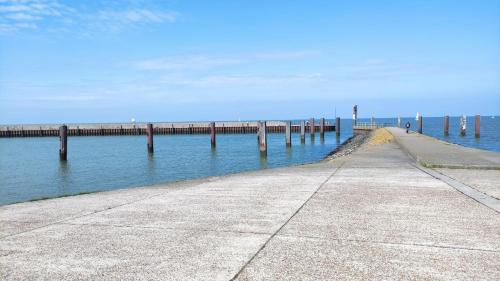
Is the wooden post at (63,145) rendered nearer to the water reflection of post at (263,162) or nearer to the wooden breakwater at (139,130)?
the water reflection of post at (263,162)

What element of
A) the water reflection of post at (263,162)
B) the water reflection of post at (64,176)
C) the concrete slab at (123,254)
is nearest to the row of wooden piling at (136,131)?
the water reflection of post at (263,162)

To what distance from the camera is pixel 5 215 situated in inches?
288

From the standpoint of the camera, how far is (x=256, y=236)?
552 centimetres

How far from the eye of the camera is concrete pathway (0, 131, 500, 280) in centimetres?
428

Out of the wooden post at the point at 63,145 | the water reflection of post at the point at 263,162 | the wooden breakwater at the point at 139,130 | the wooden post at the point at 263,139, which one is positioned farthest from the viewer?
the wooden breakwater at the point at 139,130

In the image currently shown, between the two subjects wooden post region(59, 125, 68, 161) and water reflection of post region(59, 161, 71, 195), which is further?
wooden post region(59, 125, 68, 161)

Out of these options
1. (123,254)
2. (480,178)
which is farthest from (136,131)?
(123,254)

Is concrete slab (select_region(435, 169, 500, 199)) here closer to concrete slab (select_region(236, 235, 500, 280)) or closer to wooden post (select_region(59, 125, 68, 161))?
concrete slab (select_region(236, 235, 500, 280))

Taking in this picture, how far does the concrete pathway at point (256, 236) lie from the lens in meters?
4.28

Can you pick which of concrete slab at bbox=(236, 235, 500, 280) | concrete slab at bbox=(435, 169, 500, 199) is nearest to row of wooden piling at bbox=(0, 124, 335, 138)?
concrete slab at bbox=(435, 169, 500, 199)

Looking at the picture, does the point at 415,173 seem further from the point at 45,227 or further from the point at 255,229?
the point at 45,227

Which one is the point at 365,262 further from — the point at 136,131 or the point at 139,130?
the point at 136,131

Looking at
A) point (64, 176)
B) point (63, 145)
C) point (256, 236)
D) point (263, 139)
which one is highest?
point (256, 236)

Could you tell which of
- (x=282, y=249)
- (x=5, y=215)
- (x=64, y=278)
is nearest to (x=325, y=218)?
(x=282, y=249)
